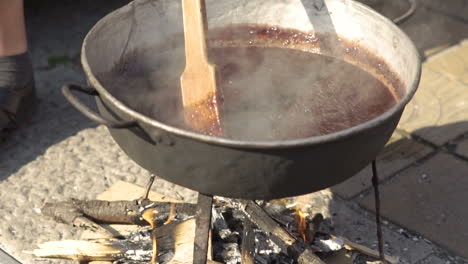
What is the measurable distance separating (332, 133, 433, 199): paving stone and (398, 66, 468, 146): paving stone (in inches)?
4.3

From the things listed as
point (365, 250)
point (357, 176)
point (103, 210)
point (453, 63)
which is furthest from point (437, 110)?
point (103, 210)

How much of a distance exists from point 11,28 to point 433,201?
2.32 metres

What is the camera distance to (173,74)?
7.47 feet

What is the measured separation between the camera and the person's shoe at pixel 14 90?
11.0 feet

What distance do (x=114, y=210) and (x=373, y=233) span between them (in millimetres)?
1114

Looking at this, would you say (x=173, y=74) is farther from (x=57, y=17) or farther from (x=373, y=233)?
(x=57, y=17)

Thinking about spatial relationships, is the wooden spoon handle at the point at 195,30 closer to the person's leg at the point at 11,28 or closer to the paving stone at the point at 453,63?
the person's leg at the point at 11,28

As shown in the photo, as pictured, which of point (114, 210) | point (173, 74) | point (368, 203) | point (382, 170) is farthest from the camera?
point (382, 170)

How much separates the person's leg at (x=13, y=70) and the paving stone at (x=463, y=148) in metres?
2.30

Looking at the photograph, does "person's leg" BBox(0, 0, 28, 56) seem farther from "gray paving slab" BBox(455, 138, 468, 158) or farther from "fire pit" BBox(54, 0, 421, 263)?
"gray paving slab" BBox(455, 138, 468, 158)

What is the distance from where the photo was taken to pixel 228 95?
2195 millimetres

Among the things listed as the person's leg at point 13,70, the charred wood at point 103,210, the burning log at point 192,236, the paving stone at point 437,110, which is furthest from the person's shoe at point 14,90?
the paving stone at point 437,110

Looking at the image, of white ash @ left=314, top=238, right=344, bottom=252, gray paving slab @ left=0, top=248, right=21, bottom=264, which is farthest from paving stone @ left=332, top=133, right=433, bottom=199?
gray paving slab @ left=0, top=248, right=21, bottom=264

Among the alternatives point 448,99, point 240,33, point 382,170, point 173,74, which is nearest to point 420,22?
point 448,99
